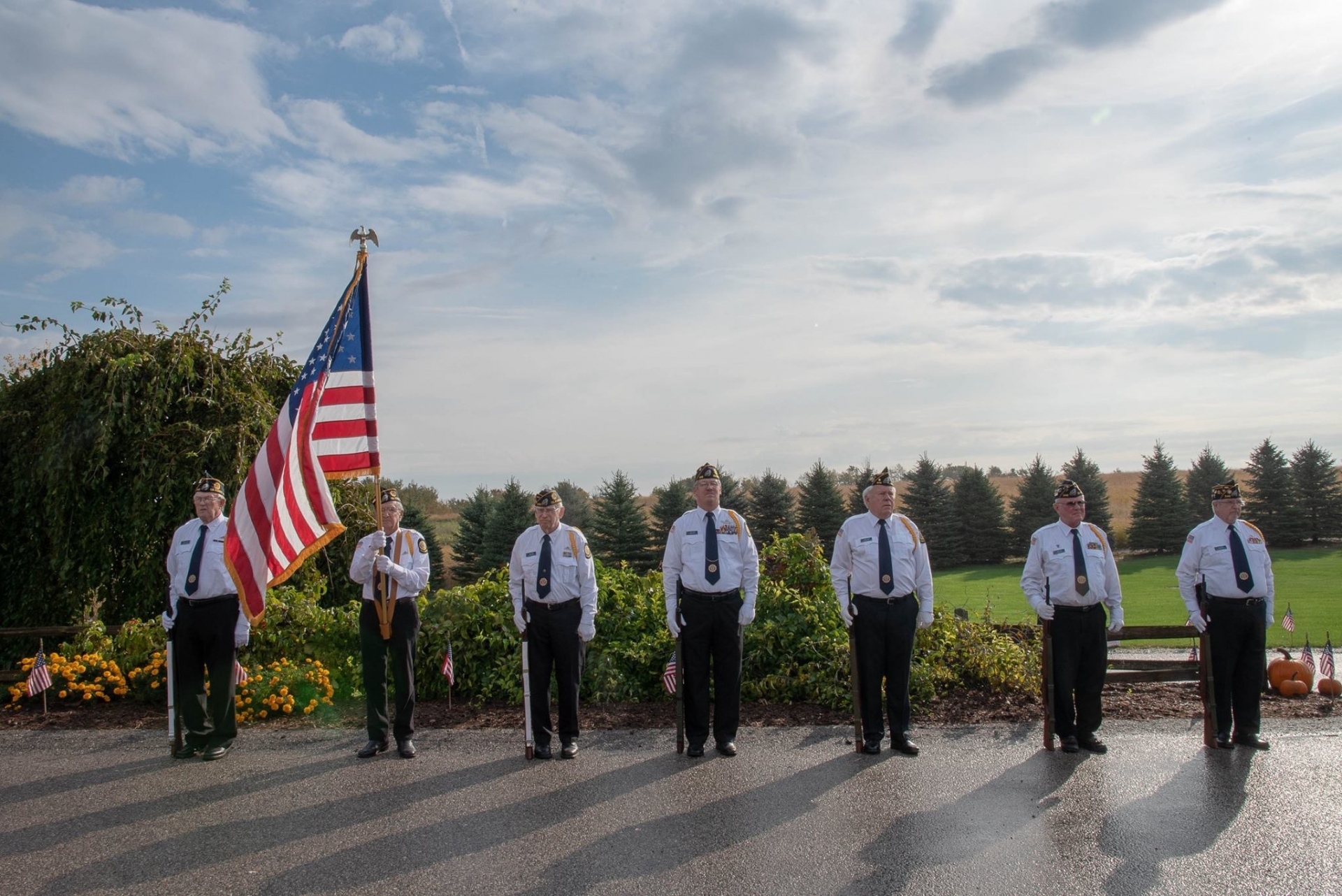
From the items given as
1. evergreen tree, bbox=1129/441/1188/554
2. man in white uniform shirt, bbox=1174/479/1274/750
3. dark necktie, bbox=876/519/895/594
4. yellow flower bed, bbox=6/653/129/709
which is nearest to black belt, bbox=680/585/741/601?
dark necktie, bbox=876/519/895/594

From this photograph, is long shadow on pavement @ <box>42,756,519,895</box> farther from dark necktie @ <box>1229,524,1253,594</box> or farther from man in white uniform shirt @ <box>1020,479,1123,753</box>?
dark necktie @ <box>1229,524,1253,594</box>

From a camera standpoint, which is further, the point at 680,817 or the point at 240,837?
the point at 680,817

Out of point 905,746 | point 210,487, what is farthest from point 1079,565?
point 210,487

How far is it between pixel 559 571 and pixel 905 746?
296cm

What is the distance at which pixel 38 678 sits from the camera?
320 inches

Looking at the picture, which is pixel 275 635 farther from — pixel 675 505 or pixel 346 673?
pixel 675 505

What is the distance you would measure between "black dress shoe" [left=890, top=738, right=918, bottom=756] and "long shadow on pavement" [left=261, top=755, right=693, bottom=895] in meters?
1.85

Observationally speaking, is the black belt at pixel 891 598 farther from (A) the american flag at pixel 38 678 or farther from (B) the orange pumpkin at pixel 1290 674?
(A) the american flag at pixel 38 678

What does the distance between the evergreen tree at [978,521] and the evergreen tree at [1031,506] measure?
777 millimetres

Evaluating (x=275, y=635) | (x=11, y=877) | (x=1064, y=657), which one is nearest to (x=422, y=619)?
(x=275, y=635)

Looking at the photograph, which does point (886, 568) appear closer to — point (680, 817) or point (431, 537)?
point (680, 817)

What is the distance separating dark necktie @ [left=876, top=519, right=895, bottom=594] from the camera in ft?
23.0

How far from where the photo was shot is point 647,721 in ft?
25.7

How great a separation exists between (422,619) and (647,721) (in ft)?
9.23
